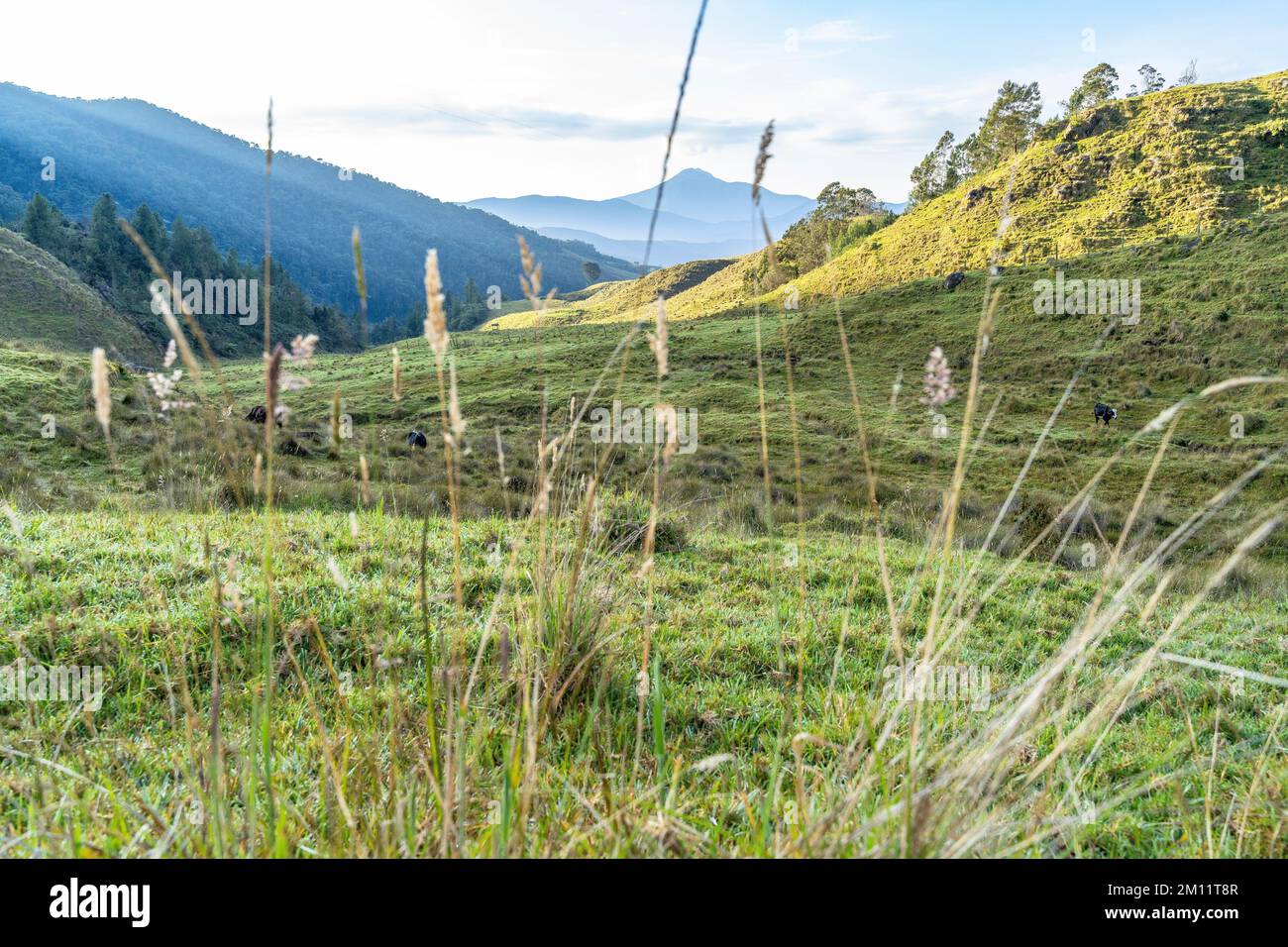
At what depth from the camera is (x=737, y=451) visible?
79.3 feet

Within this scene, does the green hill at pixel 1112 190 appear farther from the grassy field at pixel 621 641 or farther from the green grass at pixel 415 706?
the green grass at pixel 415 706

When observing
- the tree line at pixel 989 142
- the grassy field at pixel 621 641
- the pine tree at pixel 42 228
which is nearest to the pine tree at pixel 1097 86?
the tree line at pixel 989 142

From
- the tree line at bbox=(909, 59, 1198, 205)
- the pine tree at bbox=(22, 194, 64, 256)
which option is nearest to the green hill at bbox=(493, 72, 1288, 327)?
the tree line at bbox=(909, 59, 1198, 205)

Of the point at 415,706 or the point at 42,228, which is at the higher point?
the point at 42,228

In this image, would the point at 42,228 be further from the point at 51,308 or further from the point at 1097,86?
the point at 1097,86

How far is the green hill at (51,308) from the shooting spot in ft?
167

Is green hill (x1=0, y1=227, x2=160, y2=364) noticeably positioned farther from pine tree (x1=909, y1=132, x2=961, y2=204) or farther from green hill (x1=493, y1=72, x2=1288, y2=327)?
pine tree (x1=909, y1=132, x2=961, y2=204)

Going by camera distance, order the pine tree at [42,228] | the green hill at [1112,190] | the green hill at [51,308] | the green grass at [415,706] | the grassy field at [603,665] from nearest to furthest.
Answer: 1. the grassy field at [603,665]
2. the green grass at [415,706]
3. the green hill at [51,308]
4. the green hill at [1112,190]
5. the pine tree at [42,228]

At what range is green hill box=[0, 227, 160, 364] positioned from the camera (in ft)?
167

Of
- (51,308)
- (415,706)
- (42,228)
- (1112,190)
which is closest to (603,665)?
(415,706)

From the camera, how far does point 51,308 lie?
54.6m
